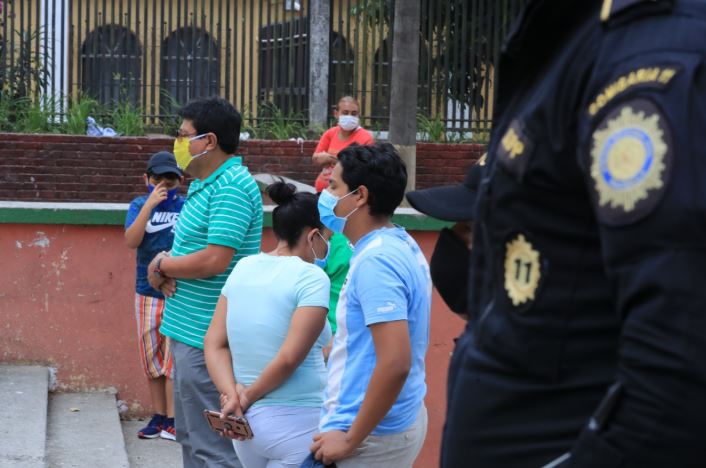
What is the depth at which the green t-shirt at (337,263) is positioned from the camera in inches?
217

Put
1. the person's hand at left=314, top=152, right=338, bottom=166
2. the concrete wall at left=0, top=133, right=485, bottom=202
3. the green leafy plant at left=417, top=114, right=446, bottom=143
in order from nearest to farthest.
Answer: the person's hand at left=314, top=152, right=338, bottom=166 → the concrete wall at left=0, top=133, right=485, bottom=202 → the green leafy plant at left=417, top=114, right=446, bottom=143

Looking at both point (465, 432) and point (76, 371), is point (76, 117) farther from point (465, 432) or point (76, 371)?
point (465, 432)

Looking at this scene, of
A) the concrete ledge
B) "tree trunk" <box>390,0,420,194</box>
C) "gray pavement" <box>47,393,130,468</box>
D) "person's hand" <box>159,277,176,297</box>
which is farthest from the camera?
"tree trunk" <box>390,0,420,194</box>

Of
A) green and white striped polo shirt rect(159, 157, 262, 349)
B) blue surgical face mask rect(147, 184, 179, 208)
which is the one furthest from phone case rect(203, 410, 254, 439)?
blue surgical face mask rect(147, 184, 179, 208)

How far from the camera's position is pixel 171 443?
7.12 meters

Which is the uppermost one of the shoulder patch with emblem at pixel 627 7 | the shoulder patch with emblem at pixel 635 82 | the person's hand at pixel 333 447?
the shoulder patch with emblem at pixel 627 7

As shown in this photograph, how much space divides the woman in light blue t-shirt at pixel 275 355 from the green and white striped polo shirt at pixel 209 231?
637 mm

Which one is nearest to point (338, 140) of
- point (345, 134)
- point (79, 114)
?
point (345, 134)

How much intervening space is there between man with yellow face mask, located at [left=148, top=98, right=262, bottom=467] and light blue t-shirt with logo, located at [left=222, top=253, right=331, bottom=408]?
26.2 inches

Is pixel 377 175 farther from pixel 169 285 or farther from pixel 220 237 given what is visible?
pixel 169 285

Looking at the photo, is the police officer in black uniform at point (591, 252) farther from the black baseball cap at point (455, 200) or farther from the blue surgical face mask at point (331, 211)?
the blue surgical face mask at point (331, 211)

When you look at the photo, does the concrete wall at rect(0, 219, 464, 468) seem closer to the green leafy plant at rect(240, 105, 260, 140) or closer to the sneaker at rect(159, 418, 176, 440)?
the sneaker at rect(159, 418, 176, 440)

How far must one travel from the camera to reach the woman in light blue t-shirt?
4148 millimetres

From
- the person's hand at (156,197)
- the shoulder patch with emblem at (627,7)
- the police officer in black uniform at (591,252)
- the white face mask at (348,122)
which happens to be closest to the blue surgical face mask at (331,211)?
the police officer in black uniform at (591,252)
